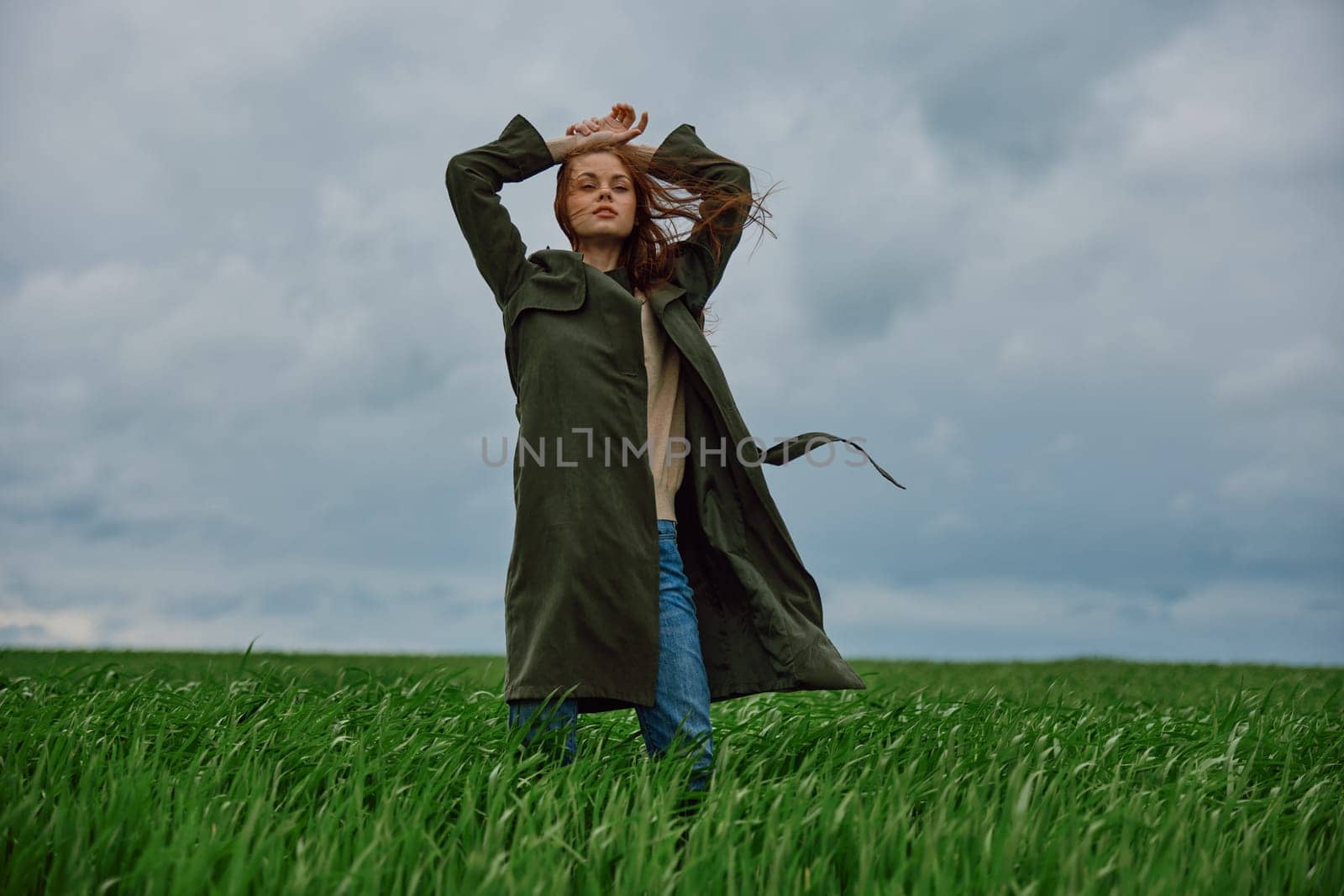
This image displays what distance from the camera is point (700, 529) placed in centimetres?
366

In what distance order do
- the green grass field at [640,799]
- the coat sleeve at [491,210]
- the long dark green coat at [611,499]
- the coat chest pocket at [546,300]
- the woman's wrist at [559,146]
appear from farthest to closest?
the woman's wrist at [559,146], the coat sleeve at [491,210], the coat chest pocket at [546,300], the long dark green coat at [611,499], the green grass field at [640,799]

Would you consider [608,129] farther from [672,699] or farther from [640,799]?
A: [640,799]

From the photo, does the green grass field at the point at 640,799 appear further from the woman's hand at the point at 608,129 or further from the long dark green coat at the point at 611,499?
the woman's hand at the point at 608,129

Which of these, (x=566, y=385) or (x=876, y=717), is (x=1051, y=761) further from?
(x=566, y=385)

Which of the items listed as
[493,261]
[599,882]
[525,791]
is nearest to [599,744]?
[525,791]

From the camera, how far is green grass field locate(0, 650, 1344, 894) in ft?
8.81

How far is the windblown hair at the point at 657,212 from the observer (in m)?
3.88

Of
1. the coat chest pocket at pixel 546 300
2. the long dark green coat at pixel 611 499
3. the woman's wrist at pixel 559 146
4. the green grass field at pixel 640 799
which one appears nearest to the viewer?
the green grass field at pixel 640 799

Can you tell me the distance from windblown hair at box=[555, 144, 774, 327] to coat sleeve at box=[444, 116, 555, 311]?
220 millimetres

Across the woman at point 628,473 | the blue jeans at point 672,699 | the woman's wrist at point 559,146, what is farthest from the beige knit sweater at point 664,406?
the woman's wrist at point 559,146

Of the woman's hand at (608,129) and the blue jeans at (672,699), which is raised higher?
the woman's hand at (608,129)

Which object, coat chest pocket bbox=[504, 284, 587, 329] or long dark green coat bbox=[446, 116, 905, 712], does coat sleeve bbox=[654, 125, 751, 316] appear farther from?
coat chest pocket bbox=[504, 284, 587, 329]

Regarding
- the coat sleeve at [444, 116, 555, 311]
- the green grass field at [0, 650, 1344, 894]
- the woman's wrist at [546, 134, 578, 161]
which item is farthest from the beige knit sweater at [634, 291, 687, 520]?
the green grass field at [0, 650, 1344, 894]

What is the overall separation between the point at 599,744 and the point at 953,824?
1.49 metres
